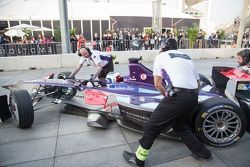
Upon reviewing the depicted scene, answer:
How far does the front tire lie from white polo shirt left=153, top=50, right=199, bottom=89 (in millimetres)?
613

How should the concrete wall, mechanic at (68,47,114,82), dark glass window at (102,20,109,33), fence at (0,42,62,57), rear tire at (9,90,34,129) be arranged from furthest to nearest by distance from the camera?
dark glass window at (102,20,109,33)
fence at (0,42,62,57)
the concrete wall
mechanic at (68,47,114,82)
rear tire at (9,90,34,129)

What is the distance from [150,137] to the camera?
2.80 meters

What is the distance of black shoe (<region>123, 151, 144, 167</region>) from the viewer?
2.92m

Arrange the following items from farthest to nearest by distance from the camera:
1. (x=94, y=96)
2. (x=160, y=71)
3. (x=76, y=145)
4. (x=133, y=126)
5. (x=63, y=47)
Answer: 1. (x=63, y=47)
2. (x=94, y=96)
3. (x=133, y=126)
4. (x=76, y=145)
5. (x=160, y=71)

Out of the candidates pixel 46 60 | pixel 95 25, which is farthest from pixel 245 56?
pixel 95 25

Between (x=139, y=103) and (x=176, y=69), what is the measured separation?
3.65 feet

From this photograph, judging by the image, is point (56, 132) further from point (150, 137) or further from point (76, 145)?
point (150, 137)

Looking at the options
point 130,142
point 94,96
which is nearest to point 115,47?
point 94,96

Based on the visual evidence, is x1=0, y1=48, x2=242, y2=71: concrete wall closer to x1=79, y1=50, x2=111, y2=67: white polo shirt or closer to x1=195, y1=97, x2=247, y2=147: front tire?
x1=79, y1=50, x2=111, y2=67: white polo shirt

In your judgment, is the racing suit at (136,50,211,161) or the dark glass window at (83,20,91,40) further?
the dark glass window at (83,20,91,40)

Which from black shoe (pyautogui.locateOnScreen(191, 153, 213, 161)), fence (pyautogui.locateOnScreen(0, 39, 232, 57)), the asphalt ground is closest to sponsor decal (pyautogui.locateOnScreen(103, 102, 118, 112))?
the asphalt ground

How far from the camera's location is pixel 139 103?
3.61 meters

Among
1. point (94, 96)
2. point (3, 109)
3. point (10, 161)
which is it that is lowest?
point (10, 161)

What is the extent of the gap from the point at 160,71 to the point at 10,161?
95.6 inches
